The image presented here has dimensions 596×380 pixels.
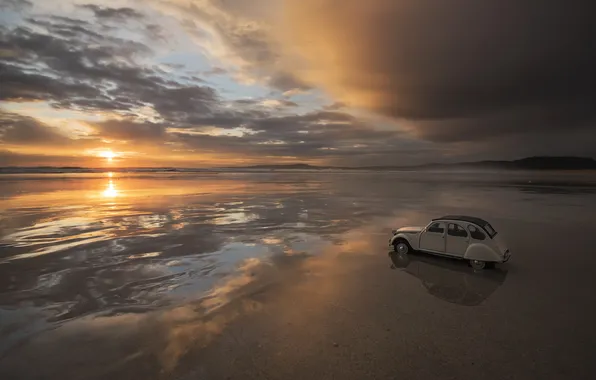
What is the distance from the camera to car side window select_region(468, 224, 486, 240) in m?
13.0

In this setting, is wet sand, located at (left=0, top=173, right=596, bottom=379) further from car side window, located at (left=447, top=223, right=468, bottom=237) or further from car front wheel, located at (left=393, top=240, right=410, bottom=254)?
car side window, located at (left=447, top=223, right=468, bottom=237)

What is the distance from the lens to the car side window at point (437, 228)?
14.2m

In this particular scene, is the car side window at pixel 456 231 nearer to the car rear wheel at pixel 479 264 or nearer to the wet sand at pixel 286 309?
the car rear wheel at pixel 479 264

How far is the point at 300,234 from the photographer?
1956 centimetres

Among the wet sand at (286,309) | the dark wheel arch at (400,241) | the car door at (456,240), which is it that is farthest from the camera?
the dark wheel arch at (400,241)

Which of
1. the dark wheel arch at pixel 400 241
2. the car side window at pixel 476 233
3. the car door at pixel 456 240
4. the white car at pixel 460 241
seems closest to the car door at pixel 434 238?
the white car at pixel 460 241

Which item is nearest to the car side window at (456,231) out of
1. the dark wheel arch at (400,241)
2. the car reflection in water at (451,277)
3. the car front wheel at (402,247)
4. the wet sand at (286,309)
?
the car reflection in water at (451,277)

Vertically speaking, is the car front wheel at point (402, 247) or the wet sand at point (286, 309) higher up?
the car front wheel at point (402, 247)

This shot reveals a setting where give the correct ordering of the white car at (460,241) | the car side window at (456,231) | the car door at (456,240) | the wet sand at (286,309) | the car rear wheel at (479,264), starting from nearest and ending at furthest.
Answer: the wet sand at (286,309), the white car at (460,241), the car rear wheel at (479,264), the car door at (456,240), the car side window at (456,231)

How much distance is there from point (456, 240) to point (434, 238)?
3.17ft

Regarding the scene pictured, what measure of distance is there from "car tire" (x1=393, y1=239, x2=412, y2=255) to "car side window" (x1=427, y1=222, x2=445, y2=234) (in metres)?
1.24

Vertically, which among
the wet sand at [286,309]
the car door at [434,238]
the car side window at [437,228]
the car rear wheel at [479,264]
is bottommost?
the wet sand at [286,309]

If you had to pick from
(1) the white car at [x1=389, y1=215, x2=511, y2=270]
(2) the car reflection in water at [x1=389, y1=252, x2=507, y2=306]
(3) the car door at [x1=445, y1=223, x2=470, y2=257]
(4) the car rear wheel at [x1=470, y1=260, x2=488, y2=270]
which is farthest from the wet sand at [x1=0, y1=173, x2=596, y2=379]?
(3) the car door at [x1=445, y1=223, x2=470, y2=257]

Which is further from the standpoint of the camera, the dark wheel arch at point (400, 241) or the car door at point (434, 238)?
the dark wheel arch at point (400, 241)
